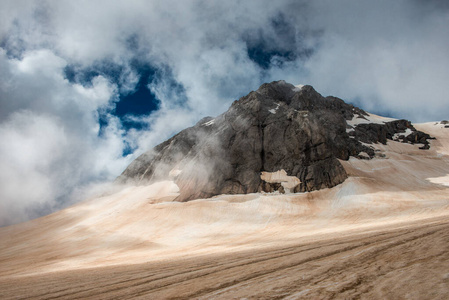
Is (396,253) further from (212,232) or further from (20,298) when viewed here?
(212,232)

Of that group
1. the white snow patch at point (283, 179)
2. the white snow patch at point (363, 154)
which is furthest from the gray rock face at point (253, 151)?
the white snow patch at point (363, 154)

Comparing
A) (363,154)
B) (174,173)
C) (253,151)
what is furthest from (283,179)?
(363,154)

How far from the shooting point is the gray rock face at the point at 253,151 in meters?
40.1

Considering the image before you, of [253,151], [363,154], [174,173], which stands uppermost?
[253,151]

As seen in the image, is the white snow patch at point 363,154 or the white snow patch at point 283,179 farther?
the white snow patch at point 363,154

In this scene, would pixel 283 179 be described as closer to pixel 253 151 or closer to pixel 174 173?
pixel 253 151

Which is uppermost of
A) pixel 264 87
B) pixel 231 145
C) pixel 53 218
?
pixel 264 87

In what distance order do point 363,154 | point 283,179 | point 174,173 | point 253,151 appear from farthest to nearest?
point 363,154, point 174,173, point 253,151, point 283,179

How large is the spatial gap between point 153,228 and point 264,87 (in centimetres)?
4501

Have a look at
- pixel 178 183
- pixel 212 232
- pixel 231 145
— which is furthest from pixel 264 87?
pixel 212 232

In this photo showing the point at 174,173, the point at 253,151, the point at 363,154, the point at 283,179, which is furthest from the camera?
the point at 363,154

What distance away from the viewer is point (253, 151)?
4441 centimetres

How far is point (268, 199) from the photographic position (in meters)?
36.0

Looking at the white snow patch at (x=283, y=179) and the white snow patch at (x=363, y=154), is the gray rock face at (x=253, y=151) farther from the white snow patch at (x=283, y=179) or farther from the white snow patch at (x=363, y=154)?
the white snow patch at (x=363, y=154)
